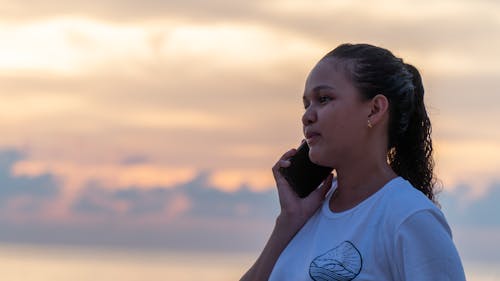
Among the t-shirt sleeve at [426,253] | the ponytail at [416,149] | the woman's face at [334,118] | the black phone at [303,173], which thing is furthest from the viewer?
the black phone at [303,173]

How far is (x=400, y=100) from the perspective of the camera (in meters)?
4.47

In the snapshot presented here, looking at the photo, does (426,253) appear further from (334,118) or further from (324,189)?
(324,189)

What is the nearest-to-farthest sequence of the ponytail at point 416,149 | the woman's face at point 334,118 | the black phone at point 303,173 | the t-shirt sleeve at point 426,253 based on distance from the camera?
the t-shirt sleeve at point 426,253, the woman's face at point 334,118, the ponytail at point 416,149, the black phone at point 303,173

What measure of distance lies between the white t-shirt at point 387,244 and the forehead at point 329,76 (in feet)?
1.29

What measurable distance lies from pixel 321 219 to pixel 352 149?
0.32 m

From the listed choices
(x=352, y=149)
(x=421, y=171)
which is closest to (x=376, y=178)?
(x=352, y=149)

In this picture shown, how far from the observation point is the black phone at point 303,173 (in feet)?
15.6

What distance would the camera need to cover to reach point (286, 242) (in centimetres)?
466

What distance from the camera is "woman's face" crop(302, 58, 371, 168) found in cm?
432

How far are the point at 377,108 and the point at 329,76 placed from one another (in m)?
0.21

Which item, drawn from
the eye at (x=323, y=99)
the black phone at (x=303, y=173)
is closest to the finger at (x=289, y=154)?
the black phone at (x=303, y=173)

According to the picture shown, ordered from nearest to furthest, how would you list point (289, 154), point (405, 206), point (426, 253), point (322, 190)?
point (426, 253)
point (405, 206)
point (322, 190)
point (289, 154)

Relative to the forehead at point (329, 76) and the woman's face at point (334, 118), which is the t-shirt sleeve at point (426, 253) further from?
the forehead at point (329, 76)

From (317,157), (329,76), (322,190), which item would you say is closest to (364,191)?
(317,157)
